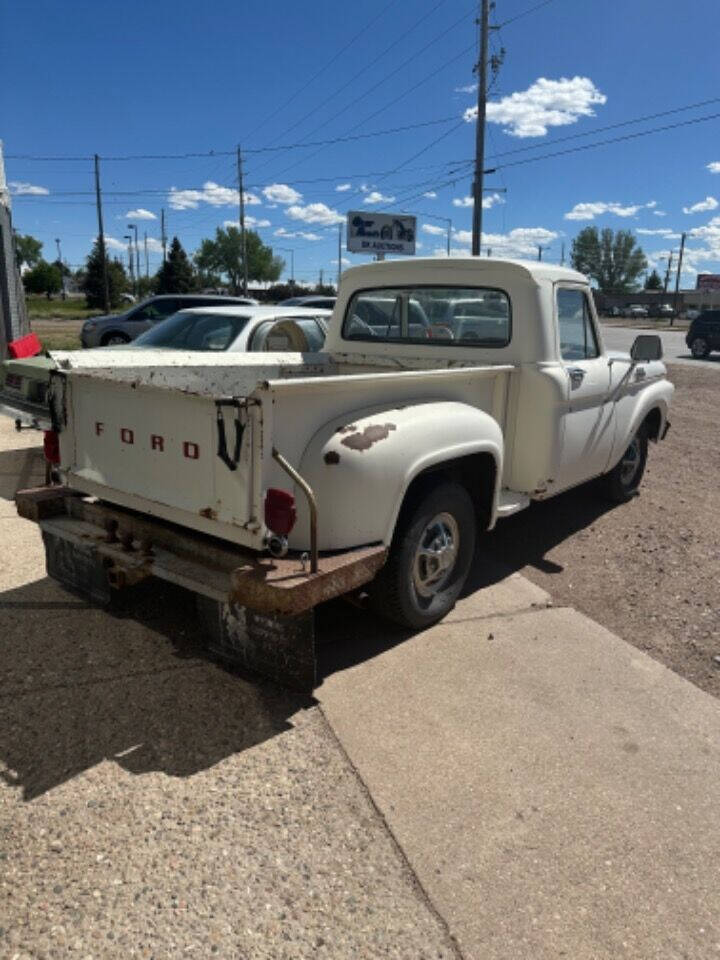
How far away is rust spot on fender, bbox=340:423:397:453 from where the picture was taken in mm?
3033

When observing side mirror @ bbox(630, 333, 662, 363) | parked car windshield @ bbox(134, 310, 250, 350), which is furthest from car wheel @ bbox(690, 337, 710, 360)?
side mirror @ bbox(630, 333, 662, 363)

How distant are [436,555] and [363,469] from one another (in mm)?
941

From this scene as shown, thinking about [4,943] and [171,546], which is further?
[171,546]

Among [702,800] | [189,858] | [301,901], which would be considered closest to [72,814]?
[189,858]

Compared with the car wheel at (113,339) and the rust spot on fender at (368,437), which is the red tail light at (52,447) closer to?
the rust spot on fender at (368,437)

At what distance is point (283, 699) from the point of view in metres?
3.24

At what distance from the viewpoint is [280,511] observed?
2770mm

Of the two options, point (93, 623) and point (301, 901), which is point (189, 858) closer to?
point (301, 901)

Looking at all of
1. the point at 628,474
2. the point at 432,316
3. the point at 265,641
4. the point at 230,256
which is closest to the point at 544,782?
the point at 265,641

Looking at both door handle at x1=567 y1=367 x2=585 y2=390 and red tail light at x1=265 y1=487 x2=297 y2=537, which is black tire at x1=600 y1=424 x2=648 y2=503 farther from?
red tail light at x1=265 y1=487 x2=297 y2=537

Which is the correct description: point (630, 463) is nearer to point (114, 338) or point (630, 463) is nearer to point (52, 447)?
point (52, 447)

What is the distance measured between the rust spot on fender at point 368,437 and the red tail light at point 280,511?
15.6 inches

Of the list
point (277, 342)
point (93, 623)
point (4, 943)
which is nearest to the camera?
point (4, 943)

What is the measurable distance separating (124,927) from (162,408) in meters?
1.92
